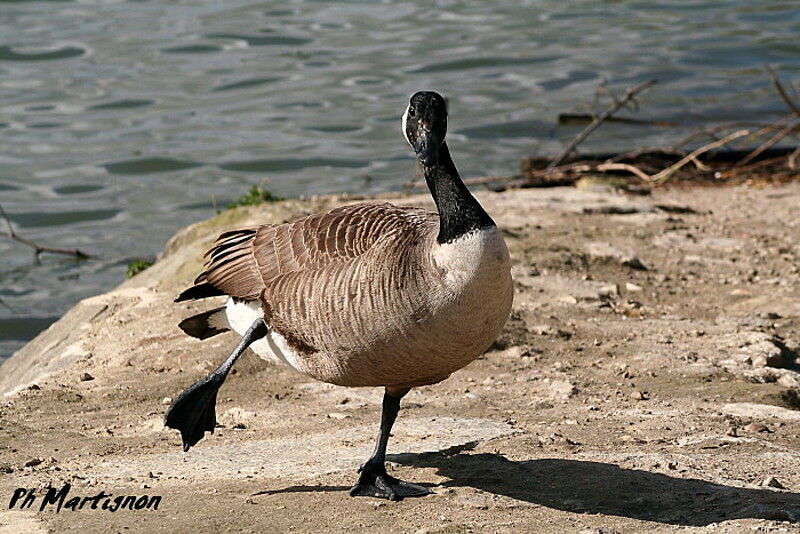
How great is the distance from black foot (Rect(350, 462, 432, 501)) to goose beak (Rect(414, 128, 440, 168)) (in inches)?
50.4

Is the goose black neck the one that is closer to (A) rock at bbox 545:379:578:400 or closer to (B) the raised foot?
(B) the raised foot

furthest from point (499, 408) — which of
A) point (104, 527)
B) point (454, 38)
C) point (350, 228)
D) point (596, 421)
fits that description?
point (454, 38)

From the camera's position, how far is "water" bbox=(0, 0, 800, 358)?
43.7 ft

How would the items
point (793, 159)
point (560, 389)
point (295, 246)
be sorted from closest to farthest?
1. point (295, 246)
2. point (560, 389)
3. point (793, 159)

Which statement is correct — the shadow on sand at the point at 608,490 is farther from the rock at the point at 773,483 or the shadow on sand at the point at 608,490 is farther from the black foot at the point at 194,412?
the black foot at the point at 194,412

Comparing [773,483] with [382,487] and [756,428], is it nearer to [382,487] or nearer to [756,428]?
[756,428]

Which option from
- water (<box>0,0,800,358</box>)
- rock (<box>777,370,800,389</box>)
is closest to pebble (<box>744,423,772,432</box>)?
rock (<box>777,370,800,389</box>)

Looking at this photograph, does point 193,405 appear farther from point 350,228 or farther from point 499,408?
point 499,408

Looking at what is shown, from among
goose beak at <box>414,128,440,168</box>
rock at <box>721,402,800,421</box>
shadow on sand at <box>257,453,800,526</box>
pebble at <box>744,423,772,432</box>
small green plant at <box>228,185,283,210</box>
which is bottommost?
small green plant at <box>228,185,283,210</box>

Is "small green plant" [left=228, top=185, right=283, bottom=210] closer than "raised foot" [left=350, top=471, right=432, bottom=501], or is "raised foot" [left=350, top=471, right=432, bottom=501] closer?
"raised foot" [left=350, top=471, right=432, bottom=501]

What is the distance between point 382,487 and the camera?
4.92m

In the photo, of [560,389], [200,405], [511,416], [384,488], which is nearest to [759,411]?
[560,389]

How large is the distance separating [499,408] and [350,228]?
→ 1.57 metres

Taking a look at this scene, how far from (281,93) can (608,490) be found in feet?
41.7
